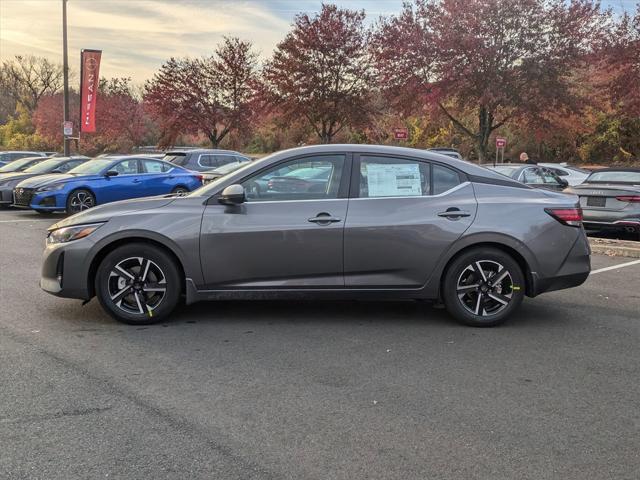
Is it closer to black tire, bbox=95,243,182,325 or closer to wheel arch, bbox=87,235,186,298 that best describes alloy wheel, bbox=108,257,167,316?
Result: black tire, bbox=95,243,182,325

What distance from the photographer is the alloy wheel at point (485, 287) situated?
5480mm

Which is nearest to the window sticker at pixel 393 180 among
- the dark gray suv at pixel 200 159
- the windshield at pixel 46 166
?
the dark gray suv at pixel 200 159

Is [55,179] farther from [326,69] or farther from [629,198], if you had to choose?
[326,69]

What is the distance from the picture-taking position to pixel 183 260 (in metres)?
5.31

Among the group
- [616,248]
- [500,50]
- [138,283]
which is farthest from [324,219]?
[500,50]

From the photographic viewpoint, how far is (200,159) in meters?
18.5

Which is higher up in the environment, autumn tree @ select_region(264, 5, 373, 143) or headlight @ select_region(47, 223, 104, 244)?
autumn tree @ select_region(264, 5, 373, 143)

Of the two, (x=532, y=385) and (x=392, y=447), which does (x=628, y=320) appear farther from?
(x=392, y=447)

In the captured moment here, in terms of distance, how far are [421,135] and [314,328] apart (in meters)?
38.6

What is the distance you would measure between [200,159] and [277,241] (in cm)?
1378

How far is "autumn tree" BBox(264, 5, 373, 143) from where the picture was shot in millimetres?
27891

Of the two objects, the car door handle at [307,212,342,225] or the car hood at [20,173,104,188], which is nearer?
the car door handle at [307,212,342,225]

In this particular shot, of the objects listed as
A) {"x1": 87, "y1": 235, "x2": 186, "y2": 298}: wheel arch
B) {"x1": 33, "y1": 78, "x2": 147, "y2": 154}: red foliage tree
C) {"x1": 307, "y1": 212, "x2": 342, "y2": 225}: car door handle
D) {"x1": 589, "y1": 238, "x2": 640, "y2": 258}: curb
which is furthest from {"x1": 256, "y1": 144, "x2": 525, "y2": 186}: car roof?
{"x1": 33, "y1": 78, "x2": 147, "y2": 154}: red foliage tree

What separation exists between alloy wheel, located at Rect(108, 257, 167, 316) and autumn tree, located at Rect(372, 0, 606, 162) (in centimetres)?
1996
